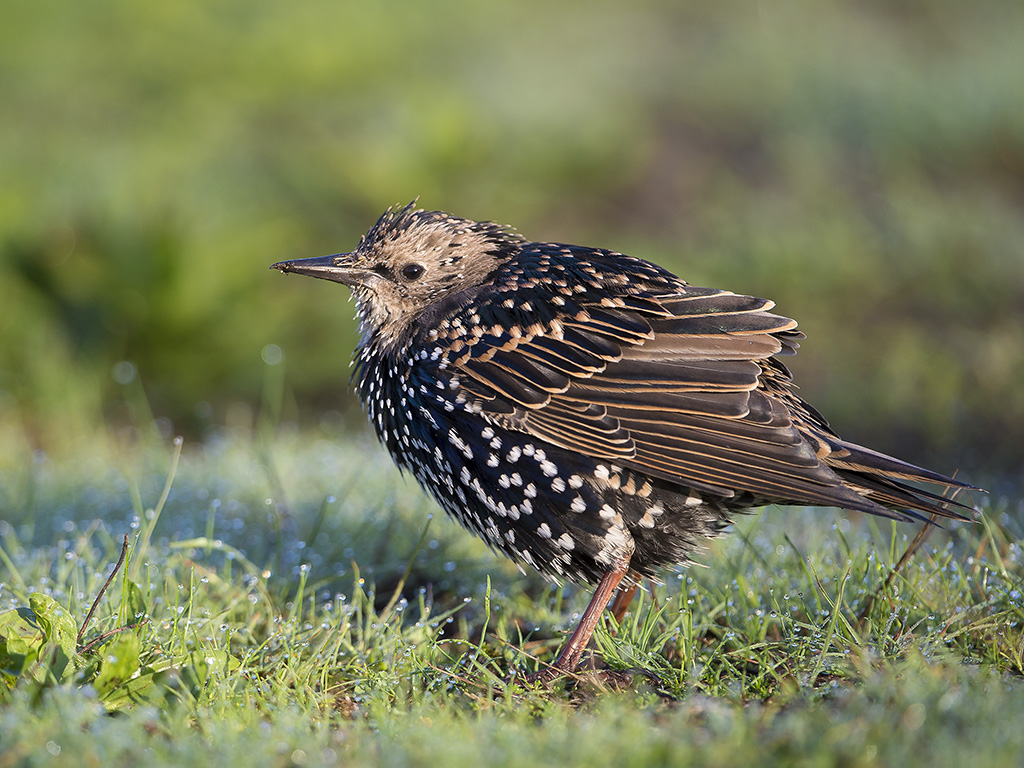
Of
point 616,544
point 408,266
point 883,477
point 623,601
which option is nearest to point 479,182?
point 408,266

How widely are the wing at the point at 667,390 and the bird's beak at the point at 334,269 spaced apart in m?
0.70

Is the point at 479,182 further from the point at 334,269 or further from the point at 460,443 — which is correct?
the point at 460,443

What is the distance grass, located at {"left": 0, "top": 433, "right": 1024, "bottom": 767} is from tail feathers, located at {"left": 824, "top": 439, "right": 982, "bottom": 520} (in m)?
0.25

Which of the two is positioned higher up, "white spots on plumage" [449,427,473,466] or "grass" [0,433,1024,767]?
"white spots on plumage" [449,427,473,466]

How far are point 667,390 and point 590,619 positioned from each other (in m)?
0.79

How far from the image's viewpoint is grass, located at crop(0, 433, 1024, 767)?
2322 millimetres

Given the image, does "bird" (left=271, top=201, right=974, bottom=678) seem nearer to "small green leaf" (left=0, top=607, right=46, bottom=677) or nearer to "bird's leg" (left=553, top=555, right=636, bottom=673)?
"bird's leg" (left=553, top=555, right=636, bottom=673)

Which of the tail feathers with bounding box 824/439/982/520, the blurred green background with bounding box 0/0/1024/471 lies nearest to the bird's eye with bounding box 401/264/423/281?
the tail feathers with bounding box 824/439/982/520

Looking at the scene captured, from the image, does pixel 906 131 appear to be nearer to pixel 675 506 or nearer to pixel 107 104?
pixel 675 506

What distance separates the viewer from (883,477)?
128 inches

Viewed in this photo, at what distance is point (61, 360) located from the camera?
22.9ft

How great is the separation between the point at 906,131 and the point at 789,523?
18.8 feet

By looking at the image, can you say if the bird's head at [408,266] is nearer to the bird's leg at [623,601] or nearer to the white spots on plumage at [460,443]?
the white spots on plumage at [460,443]

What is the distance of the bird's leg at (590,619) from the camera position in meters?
3.24
